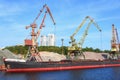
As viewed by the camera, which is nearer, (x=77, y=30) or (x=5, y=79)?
(x=5, y=79)

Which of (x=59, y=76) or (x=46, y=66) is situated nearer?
(x=59, y=76)

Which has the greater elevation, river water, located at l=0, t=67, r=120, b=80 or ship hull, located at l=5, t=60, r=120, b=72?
ship hull, located at l=5, t=60, r=120, b=72

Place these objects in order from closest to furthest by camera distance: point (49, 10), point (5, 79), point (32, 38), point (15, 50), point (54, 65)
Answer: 1. point (5, 79)
2. point (54, 65)
3. point (32, 38)
4. point (49, 10)
5. point (15, 50)

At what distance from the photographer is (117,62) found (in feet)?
521

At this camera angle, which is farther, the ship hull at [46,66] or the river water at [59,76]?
the ship hull at [46,66]

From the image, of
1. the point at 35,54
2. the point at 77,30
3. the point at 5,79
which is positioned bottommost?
the point at 5,79

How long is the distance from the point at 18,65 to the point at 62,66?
20.5 meters

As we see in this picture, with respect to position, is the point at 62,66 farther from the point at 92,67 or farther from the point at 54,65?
the point at 92,67

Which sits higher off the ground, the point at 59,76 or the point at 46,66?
the point at 46,66

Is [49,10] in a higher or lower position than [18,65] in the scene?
higher

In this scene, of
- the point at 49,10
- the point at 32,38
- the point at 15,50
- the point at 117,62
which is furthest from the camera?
the point at 15,50

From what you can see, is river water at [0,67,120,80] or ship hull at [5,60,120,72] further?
ship hull at [5,60,120,72]

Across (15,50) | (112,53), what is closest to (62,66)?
(112,53)

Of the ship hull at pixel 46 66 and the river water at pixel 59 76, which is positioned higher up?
the ship hull at pixel 46 66
